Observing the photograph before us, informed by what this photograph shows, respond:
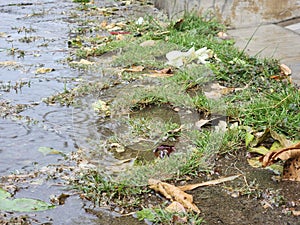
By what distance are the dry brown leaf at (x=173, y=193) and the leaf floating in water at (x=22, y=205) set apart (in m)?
0.44

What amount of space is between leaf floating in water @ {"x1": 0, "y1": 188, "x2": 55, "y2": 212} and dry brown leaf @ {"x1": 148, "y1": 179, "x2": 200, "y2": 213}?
0.44 meters

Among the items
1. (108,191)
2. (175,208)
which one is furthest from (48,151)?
(175,208)

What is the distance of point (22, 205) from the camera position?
203 cm

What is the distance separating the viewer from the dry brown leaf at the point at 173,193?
2.04 meters

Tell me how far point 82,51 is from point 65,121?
5.11ft

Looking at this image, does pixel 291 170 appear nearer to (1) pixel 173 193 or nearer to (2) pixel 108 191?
(1) pixel 173 193

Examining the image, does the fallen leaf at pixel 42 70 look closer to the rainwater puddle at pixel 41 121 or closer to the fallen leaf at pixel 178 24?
the rainwater puddle at pixel 41 121

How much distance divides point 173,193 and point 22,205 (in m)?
0.61

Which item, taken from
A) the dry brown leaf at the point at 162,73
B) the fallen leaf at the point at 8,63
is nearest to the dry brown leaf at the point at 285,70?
the dry brown leaf at the point at 162,73

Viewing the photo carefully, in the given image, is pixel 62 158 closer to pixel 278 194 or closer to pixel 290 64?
pixel 278 194

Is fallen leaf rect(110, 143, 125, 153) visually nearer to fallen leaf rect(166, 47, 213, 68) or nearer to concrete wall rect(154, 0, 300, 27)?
fallen leaf rect(166, 47, 213, 68)

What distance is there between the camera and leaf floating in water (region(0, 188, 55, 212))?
2.01m

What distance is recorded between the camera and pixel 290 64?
372cm

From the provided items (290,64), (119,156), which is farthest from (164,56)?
(119,156)
